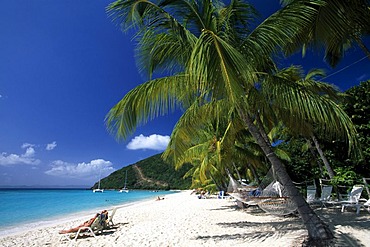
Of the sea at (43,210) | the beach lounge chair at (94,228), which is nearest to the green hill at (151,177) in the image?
the sea at (43,210)

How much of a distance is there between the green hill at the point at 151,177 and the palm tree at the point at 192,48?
2230 inches

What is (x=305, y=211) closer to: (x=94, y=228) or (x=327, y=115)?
(x=327, y=115)

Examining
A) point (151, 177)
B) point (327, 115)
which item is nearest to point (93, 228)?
point (327, 115)

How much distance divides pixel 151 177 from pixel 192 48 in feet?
223

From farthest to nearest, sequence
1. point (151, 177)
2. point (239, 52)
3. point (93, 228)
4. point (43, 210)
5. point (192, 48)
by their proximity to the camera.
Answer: point (151, 177)
point (43, 210)
point (93, 228)
point (192, 48)
point (239, 52)

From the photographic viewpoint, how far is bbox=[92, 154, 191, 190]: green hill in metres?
65.4

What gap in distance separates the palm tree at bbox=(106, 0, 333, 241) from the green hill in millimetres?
56631

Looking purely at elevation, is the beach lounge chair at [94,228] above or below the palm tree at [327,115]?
below

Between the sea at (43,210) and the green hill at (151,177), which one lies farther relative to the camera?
the green hill at (151,177)

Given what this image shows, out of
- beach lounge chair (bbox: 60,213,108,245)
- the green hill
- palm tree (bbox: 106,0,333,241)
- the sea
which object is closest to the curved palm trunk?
palm tree (bbox: 106,0,333,241)

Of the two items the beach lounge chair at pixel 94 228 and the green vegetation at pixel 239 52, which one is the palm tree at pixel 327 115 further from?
the beach lounge chair at pixel 94 228

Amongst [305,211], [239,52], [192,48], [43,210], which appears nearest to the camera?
[239,52]

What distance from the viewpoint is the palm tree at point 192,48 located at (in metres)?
3.36

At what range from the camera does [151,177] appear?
226 ft
